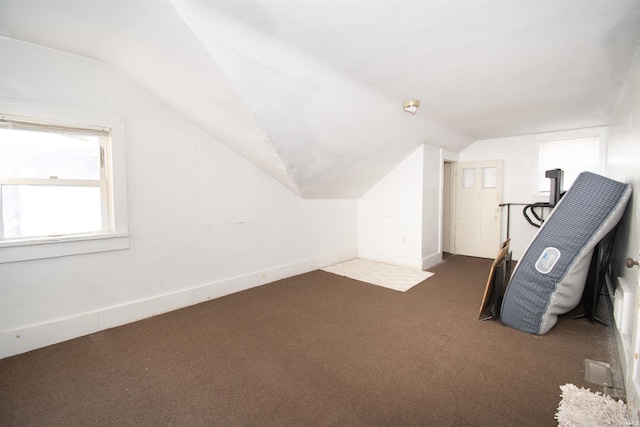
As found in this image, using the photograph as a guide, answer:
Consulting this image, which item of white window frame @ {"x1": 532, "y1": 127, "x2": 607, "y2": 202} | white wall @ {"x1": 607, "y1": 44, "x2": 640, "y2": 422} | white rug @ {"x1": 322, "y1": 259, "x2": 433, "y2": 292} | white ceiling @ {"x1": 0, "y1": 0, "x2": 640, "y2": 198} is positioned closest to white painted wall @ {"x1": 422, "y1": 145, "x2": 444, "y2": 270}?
white rug @ {"x1": 322, "y1": 259, "x2": 433, "y2": 292}

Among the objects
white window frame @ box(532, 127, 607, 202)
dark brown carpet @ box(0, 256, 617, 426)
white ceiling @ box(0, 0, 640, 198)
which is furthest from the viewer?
white window frame @ box(532, 127, 607, 202)

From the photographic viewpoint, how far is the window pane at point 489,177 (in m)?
5.32

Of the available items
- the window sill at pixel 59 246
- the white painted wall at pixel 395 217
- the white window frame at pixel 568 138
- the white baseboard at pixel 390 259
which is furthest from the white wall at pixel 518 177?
the window sill at pixel 59 246

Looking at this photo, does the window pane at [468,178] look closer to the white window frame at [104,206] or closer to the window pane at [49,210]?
the white window frame at [104,206]

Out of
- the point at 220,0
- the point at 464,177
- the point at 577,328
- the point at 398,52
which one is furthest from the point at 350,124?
the point at 464,177

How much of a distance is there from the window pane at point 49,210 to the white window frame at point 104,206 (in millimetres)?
95

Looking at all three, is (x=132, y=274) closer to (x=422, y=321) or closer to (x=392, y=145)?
(x=422, y=321)

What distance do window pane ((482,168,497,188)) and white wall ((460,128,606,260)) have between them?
160 millimetres

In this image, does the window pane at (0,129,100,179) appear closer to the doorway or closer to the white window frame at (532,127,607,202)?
the doorway

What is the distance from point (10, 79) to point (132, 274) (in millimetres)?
1820

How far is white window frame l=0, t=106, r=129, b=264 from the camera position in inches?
86.7

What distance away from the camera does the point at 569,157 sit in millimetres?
4762

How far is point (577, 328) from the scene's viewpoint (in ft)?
8.48

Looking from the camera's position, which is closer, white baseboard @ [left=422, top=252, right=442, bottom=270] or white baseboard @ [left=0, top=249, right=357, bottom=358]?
white baseboard @ [left=0, top=249, right=357, bottom=358]
